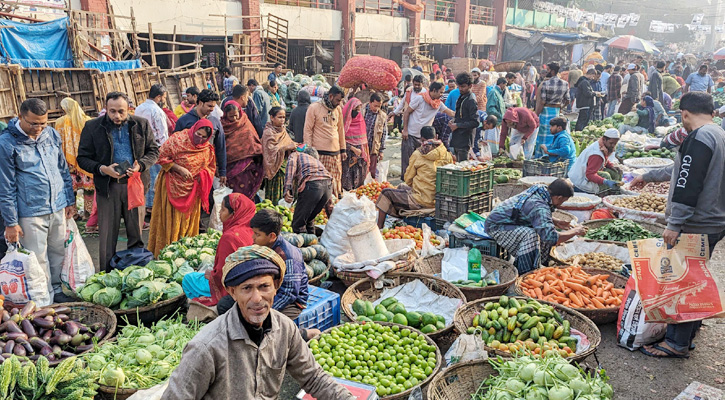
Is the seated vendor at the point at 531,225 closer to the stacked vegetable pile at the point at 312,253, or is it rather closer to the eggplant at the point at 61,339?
the stacked vegetable pile at the point at 312,253

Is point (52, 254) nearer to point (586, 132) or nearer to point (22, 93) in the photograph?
point (22, 93)

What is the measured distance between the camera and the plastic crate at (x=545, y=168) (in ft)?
25.9

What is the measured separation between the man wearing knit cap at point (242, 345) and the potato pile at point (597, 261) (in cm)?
377

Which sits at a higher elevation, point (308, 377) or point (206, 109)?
point (206, 109)

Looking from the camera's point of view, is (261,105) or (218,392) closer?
(218,392)

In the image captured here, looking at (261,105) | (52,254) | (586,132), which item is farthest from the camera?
(586,132)

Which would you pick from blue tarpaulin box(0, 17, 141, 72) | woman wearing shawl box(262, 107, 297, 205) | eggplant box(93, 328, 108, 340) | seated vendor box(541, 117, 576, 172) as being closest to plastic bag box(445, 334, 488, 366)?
eggplant box(93, 328, 108, 340)

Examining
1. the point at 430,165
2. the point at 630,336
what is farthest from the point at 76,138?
the point at 630,336

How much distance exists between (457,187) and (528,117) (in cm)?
373

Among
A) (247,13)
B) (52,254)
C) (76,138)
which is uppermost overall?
(247,13)

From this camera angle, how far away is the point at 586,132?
11867mm

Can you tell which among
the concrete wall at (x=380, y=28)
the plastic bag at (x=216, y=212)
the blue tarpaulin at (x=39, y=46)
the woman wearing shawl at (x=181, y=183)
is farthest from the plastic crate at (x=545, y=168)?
the concrete wall at (x=380, y=28)

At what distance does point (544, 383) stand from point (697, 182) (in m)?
1.84

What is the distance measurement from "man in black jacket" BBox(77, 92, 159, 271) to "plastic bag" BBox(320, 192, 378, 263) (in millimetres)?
1875
